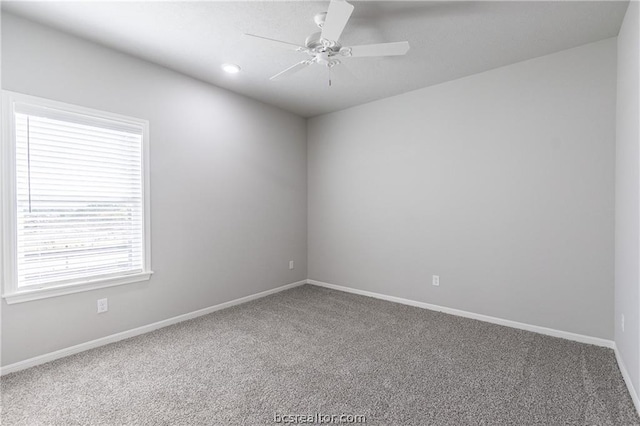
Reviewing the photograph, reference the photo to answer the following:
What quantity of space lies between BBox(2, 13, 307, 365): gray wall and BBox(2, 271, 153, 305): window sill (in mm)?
50

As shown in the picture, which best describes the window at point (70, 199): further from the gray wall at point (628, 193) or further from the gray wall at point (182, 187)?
the gray wall at point (628, 193)

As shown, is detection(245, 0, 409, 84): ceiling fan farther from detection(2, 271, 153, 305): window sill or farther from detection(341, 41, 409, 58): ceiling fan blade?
detection(2, 271, 153, 305): window sill

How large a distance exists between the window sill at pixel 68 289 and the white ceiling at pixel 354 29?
206 centimetres

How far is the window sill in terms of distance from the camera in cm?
230

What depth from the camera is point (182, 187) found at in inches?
132

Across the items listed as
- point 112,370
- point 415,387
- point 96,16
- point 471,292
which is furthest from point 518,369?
point 96,16

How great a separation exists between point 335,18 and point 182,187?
7.64ft

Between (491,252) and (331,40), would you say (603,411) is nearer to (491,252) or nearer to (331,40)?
(491,252)

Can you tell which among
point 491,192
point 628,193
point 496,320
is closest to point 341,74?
point 491,192

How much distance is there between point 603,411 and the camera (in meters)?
1.84

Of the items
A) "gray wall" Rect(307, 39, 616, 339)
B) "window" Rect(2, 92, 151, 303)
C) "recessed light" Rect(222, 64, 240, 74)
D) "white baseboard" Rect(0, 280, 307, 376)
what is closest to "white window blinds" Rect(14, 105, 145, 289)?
"window" Rect(2, 92, 151, 303)

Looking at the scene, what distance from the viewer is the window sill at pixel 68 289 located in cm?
230

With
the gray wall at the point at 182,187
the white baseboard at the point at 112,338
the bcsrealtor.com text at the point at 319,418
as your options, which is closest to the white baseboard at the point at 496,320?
the gray wall at the point at 182,187

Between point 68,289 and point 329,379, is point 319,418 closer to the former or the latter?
point 329,379
